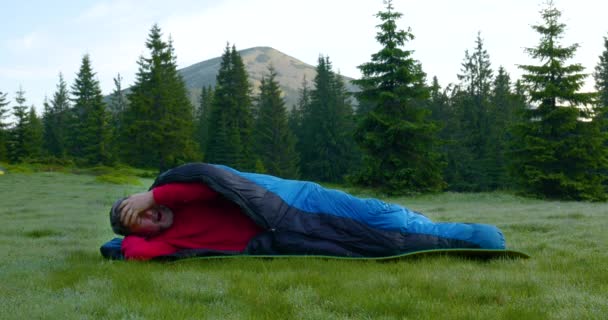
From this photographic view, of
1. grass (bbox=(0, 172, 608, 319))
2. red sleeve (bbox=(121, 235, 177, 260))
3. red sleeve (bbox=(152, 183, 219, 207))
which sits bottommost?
grass (bbox=(0, 172, 608, 319))

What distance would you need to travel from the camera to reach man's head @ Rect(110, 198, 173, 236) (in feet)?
13.0

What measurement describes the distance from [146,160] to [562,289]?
38828 millimetres

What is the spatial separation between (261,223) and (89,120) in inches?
1609

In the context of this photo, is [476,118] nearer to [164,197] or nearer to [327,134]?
[327,134]

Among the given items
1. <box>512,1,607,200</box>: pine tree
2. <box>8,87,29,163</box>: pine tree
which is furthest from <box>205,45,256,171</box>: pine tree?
<box>512,1,607,200</box>: pine tree

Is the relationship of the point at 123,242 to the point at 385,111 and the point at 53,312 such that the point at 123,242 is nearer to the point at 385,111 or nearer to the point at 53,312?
the point at 53,312

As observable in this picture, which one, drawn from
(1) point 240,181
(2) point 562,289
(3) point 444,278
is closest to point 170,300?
(1) point 240,181

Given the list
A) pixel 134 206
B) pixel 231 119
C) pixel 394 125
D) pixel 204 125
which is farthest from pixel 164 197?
pixel 204 125

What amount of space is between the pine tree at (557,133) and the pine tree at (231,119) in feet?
78.3

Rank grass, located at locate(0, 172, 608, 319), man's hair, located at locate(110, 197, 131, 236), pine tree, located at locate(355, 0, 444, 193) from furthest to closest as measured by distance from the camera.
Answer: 1. pine tree, located at locate(355, 0, 444, 193)
2. man's hair, located at locate(110, 197, 131, 236)
3. grass, located at locate(0, 172, 608, 319)

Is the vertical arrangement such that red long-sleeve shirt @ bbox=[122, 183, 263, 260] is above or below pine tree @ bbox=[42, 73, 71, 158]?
below

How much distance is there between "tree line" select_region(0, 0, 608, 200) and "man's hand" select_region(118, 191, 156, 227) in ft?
53.6

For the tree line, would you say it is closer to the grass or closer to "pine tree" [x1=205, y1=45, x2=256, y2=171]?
"pine tree" [x1=205, y1=45, x2=256, y2=171]

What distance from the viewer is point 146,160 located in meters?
39.1
